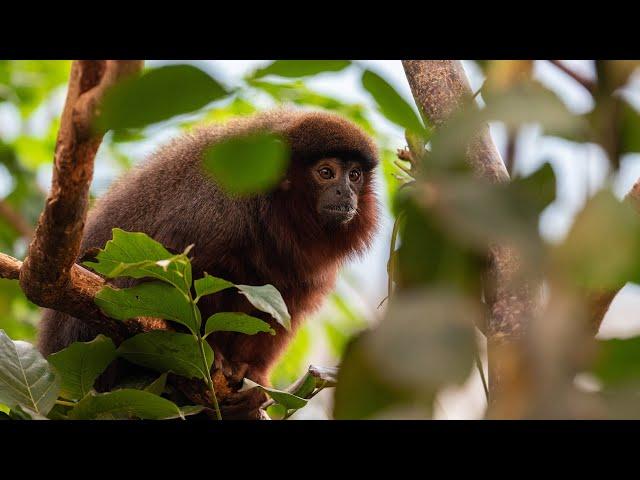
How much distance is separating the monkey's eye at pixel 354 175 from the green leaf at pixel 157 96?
9.17 feet

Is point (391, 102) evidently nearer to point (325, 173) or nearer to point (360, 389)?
point (360, 389)

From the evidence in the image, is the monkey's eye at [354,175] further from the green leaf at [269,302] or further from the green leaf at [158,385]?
the green leaf at [269,302]

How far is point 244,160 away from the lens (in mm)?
502

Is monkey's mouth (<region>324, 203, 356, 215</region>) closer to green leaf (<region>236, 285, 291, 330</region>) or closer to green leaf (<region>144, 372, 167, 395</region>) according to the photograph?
green leaf (<region>144, 372, 167, 395</region>)

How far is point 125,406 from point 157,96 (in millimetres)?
1085

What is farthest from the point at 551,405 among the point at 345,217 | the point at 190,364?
the point at 345,217

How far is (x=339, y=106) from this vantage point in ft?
12.7

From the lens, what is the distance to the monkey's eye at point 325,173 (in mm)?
3193

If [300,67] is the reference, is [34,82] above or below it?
above

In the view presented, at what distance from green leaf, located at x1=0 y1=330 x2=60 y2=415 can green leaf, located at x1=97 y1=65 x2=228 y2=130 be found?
1.16 metres

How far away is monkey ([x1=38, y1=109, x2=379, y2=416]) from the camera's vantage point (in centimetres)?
280

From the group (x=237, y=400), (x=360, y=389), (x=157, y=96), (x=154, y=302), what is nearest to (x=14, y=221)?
(x=237, y=400)

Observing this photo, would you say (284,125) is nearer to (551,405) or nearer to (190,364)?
(190,364)
